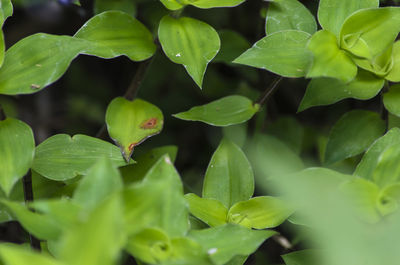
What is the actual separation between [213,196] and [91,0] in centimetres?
74

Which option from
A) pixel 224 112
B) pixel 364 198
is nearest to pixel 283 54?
pixel 224 112

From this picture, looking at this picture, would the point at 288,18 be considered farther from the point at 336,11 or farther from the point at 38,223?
the point at 38,223

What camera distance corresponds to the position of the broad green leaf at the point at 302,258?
86 centimetres

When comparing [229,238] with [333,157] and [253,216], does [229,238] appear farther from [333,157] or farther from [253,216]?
[333,157]

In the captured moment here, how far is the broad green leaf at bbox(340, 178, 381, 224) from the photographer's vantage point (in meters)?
0.74

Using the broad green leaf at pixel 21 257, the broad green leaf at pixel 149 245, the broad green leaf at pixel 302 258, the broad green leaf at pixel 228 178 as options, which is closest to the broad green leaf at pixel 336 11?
the broad green leaf at pixel 228 178

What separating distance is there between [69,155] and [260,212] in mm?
363

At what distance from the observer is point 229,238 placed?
74 cm

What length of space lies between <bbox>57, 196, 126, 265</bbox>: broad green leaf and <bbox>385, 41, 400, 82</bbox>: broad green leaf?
0.64 meters

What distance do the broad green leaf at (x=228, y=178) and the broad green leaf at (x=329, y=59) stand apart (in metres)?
0.23

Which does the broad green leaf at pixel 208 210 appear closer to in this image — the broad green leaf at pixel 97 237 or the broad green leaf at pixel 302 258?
the broad green leaf at pixel 302 258

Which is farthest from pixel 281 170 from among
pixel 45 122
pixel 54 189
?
pixel 45 122

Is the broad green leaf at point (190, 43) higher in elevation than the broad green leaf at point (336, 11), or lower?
lower

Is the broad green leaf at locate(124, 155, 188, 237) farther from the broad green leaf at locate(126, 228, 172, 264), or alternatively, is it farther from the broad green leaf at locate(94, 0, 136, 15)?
the broad green leaf at locate(94, 0, 136, 15)
